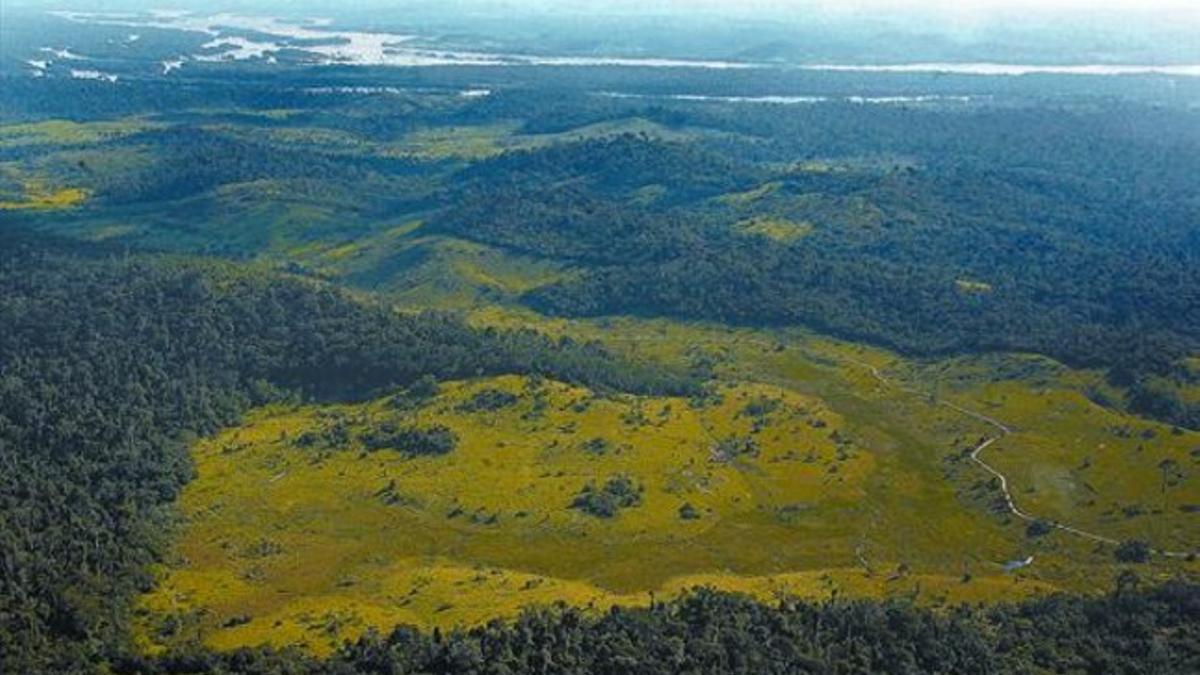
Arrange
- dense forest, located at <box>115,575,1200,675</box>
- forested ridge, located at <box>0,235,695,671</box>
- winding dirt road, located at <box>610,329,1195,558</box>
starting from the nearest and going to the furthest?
dense forest, located at <box>115,575,1200,675</box>
forested ridge, located at <box>0,235,695,671</box>
winding dirt road, located at <box>610,329,1195,558</box>

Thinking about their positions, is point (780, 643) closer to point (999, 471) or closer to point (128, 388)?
point (999, 471)

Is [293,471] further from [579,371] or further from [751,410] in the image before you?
[751,410]

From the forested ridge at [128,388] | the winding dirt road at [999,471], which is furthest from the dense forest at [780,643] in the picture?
the winding dirt road at [999,471]

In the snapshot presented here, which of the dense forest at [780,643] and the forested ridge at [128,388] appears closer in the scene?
the dense forest at [780,643]

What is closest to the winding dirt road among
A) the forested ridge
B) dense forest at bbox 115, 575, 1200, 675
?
dense forest at bbox 115, 575, 1200, 675

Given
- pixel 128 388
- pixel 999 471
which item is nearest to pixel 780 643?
pixel 999 471

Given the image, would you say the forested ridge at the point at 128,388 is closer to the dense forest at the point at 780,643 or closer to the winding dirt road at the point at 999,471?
the dense forest at the point at 780,643

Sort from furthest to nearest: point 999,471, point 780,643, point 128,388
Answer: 1. point 128,388
2. point 999,471
3. point 780,643

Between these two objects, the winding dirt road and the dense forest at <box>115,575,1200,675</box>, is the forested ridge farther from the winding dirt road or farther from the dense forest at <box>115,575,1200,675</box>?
the winding dirt road
